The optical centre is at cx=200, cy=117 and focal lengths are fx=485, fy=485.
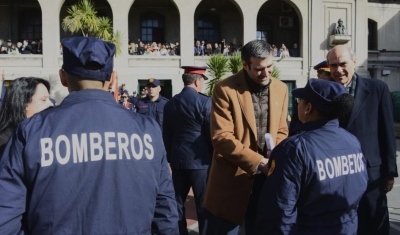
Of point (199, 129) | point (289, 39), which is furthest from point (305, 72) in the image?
point (199, 129)

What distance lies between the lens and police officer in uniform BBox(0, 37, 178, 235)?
1976mm

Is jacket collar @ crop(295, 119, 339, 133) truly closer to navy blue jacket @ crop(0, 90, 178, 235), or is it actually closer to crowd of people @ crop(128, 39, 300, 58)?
navy blue jacket @ crop(0, 90, 178, 235)

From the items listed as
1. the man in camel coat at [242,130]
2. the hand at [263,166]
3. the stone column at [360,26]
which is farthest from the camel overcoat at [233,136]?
the stone column at [360,26]

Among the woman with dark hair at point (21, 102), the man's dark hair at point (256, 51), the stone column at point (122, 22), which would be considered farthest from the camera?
the stone column at point (122, 22)

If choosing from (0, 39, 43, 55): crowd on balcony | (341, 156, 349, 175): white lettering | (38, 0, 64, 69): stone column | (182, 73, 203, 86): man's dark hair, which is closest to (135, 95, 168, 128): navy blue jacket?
(182, 73, 203, 86): man's dark hair

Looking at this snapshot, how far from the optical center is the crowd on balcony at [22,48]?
24000 mm

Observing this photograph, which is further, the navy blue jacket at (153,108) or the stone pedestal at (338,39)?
the stone pedestal at (338,39)

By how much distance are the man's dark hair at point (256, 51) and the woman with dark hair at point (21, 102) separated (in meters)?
1.55

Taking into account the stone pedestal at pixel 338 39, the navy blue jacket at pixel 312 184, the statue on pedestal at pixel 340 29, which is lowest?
the navy blue jacket at pixel 312 184

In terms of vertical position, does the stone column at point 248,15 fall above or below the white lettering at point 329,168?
above

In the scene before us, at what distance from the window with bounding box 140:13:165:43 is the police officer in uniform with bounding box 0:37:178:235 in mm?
25588

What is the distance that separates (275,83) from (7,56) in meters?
22.0

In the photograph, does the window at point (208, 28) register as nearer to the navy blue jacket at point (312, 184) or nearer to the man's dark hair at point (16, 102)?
the man's dark hair at point (16, 102)

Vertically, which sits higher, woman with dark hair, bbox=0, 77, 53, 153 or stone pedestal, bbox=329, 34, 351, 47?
stone pedestal, bbox=329, 34, 351, 47
